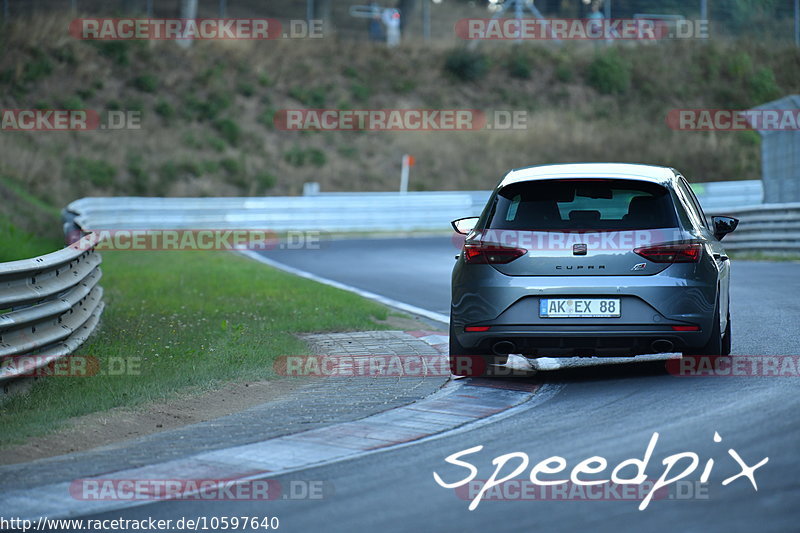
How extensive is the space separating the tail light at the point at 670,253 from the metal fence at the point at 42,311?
15.2 feet

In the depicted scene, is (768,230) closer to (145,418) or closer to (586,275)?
(586,275)

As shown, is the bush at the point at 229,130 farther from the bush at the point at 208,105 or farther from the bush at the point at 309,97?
the bush at the point at 309,97

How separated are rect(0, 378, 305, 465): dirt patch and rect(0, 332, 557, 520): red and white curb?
3.46 feet

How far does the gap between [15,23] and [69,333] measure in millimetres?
43443

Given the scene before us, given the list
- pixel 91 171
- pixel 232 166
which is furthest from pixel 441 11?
pixel 91 171

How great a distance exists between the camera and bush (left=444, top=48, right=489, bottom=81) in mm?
59125

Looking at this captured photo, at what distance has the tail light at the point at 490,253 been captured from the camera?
9047 mm

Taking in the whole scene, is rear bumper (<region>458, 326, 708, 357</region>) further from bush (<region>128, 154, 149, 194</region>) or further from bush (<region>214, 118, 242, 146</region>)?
bush (<region>214, 118, 242, 146</region>)

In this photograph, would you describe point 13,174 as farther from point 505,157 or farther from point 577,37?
point 577,37

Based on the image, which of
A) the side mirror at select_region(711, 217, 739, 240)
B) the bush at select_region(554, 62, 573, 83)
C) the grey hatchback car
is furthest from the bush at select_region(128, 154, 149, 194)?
the grey hatchback car

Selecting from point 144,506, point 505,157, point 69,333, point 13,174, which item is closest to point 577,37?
point 505,157

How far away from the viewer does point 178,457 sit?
7055 millimetres

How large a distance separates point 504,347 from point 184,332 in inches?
190

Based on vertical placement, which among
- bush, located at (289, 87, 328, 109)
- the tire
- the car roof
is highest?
bush, located at (289, 87, 328, 109)
